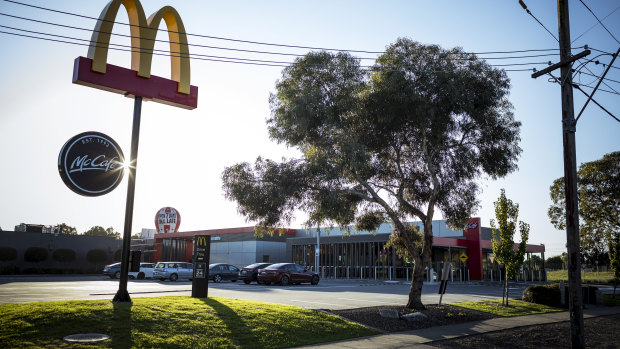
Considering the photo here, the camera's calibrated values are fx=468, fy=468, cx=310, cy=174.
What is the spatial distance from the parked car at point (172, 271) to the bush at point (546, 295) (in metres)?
22.2

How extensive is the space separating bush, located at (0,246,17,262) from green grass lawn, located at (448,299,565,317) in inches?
1579

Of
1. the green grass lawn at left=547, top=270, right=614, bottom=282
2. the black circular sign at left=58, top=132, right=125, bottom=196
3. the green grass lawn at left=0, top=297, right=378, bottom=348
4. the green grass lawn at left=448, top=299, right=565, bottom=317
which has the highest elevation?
the black circular sign at left=58, top=132, right=125, bottom=196

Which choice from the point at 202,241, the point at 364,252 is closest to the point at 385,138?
the point at 202,241

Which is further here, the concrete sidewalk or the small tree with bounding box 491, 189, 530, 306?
the small tree with bounding box 491, 189, 530, 306

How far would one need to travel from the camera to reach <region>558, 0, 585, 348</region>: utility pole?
10.7 m

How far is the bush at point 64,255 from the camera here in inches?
1753

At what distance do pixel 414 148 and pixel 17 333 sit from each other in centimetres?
1328

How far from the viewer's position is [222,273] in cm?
3391

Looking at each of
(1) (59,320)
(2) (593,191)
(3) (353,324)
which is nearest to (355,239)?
(2) (593,191)

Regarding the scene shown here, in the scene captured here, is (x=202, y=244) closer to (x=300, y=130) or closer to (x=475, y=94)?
(x=300, y=130)

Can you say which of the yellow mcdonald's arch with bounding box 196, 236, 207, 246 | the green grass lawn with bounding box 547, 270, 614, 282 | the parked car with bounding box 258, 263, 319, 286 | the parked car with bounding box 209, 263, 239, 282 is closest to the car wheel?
the parked car with bounding box 258, 263, 319, 286

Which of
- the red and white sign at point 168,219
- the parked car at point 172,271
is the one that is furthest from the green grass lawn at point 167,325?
the red and white sign at point 168,219

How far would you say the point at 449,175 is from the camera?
17.2m

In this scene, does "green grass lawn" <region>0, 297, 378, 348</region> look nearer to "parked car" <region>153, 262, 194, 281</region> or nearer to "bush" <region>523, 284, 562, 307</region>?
"bush" <region>523, 284, 562, 307</region>
